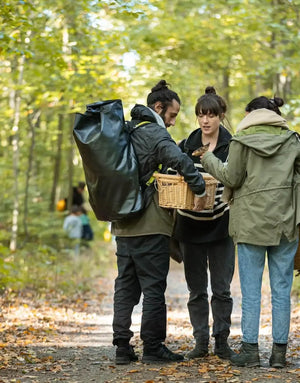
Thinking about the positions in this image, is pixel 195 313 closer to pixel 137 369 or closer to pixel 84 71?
pixel 137 369

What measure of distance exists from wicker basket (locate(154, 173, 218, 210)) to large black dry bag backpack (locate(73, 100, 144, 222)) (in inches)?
7.3

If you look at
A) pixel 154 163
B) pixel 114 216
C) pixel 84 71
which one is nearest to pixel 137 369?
pixel 114 216

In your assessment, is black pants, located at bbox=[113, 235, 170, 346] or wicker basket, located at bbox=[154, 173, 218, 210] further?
black pants, located at bbox=[113, 235, 170, 346]

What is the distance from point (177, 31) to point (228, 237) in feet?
41.6

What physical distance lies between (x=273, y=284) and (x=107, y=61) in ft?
26.9

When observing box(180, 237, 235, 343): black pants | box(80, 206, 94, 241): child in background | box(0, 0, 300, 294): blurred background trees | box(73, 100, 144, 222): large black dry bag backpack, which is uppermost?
box(0, 0, 300, 294): blurred background trees

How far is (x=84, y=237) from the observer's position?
1842 centimetres

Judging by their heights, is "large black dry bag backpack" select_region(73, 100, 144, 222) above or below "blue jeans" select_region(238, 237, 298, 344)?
above

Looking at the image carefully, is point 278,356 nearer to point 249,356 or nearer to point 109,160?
point 249,356

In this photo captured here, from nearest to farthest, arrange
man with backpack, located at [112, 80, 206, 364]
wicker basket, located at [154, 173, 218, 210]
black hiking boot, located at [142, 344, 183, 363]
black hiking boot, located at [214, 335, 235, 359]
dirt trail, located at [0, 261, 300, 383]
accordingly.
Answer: dirt trail, located at [0, 261, 300, 383] < wicker basket, located at [154, 173, 218, 210] < man with backpack, located at [112, 80, 206, 364] < black hiking boot, located at [142, 344, 183, 363] < black hiking boot, located at [214, 335, 235, 359]

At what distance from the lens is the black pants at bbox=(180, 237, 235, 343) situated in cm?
553

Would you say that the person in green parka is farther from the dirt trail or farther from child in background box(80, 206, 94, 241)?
child in background box(80, 206, 94, 241)

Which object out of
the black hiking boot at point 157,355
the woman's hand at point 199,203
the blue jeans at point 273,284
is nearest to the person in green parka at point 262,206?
the blue jeans at point 273,284

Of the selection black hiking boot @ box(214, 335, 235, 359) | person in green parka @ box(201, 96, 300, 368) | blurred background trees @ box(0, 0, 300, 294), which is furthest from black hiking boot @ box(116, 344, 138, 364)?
blurred background trees @ box(0, 0, 300, 294)
